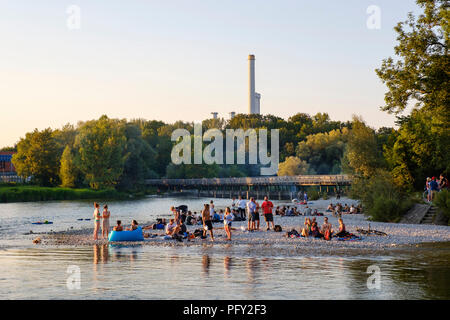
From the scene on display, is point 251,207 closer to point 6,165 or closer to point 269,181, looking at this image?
point 269,181

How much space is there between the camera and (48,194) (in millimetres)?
100312

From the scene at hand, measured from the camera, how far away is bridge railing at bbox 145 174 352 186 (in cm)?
9608

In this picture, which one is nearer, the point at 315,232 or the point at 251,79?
the point at 315,232

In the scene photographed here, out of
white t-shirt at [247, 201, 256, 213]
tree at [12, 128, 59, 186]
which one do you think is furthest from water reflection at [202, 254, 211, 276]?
tree at [12, 128, 59, 186]

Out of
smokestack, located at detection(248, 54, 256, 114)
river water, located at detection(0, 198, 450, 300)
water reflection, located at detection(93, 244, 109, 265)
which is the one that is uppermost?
smokestack, located at detection(248, 54, 256, 114)

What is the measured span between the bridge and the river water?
70.5 m

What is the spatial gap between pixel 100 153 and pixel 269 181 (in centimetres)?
3268

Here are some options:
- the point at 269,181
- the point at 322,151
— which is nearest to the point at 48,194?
the point at 269,181

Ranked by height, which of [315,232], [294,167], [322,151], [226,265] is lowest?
[226,265]

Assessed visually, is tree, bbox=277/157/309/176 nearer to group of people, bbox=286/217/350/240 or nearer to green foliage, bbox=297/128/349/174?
green foliage, bbox=297/128/349/174

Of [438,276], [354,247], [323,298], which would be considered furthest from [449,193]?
[323,298]

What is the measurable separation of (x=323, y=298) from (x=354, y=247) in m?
11.4

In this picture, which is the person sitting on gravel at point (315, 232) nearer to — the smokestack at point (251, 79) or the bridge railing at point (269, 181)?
the bridge railing at point (269, 181)

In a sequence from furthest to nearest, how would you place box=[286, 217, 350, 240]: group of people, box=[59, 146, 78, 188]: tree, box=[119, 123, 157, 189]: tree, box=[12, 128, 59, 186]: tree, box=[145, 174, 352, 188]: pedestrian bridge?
box=[119, 123, 157, 189]: tree < box=[12, 128, 59, 186]: tree < box=[59, 146, 78, 188]: tree < box=[145, 174, 352, 188]: pedestrian bridge < box=[286, 217, 350, 240]: group of people
